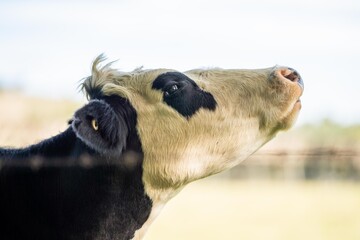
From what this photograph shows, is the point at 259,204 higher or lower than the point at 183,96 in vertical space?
lower

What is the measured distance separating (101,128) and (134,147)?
11.4 inches

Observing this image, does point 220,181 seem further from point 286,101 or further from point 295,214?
point 286,101

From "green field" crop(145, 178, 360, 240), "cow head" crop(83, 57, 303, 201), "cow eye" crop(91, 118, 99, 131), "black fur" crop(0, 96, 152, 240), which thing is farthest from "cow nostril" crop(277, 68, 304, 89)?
"green field" crop(145, 178, 360, 240)

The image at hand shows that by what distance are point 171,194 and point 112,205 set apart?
376mm

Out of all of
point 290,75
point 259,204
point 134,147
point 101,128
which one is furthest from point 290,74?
point 259,204

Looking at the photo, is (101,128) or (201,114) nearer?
(101,128)

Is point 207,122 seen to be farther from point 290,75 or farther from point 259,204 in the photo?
point 259,204

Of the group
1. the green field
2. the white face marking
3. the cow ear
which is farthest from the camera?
the green field

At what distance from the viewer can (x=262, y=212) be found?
27672 millimetres

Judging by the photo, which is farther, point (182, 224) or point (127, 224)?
point (182, 224)

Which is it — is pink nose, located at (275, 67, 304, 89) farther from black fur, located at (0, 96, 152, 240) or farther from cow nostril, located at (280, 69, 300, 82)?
black fur, located at (0, 96, 152, 240)

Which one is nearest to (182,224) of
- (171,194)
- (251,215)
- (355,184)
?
(251,215)

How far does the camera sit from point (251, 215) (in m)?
26.7

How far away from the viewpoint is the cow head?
4.52 m
